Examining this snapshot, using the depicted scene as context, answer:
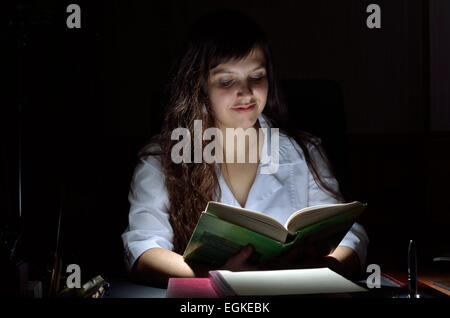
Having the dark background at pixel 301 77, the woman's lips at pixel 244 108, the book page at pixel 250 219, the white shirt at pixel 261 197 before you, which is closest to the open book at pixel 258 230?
the book page at pixel 250 219

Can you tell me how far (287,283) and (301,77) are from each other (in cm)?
178

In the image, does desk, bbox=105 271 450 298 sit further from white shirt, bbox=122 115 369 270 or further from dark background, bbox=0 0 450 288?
dark background, bbox=0 0 450 288

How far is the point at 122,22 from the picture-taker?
2393mm

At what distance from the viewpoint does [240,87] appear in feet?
4.58

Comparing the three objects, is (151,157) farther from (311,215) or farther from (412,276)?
(412,276)

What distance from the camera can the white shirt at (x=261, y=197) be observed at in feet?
4.08

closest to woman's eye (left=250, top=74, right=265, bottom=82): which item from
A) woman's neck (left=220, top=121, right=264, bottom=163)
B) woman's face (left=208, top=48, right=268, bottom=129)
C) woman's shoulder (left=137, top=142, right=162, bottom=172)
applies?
woman's face (left=208, top=48, right=268, bottom=129)

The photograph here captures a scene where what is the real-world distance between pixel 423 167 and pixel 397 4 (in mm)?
845

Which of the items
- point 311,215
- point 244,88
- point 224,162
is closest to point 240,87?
point 244,88

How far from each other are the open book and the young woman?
20 centimetres

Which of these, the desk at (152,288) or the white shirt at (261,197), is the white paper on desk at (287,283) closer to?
the desk at (152,288)

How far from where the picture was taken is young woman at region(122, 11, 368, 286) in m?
1.33

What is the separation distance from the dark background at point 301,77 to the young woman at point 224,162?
Result: 78cm

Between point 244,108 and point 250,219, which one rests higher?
point 244,108
